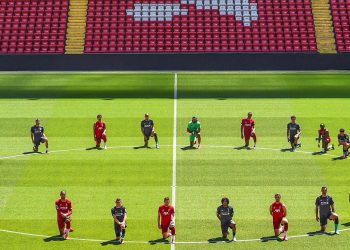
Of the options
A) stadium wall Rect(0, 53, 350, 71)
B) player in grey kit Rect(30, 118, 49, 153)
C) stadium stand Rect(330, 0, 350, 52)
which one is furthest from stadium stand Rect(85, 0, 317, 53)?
player in grey kit Rect(30, 118, 49, 153)

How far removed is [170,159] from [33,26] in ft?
92.3

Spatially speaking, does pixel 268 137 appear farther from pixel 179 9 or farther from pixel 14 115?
pixel 179 9

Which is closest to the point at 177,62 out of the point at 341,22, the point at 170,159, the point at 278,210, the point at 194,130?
the point at 341,22

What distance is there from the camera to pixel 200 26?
63.8 m

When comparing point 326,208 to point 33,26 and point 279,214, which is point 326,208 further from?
point 33,26

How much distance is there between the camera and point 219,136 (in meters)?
43.2

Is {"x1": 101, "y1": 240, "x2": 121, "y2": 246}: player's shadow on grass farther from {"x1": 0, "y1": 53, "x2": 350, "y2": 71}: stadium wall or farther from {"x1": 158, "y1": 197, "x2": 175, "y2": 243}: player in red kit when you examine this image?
{"x1": 0, "y1": 53, "x2": 350, "y2": 71}: stadium wall

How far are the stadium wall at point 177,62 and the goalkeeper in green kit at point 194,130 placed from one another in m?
17.7

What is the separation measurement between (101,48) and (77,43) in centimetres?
188

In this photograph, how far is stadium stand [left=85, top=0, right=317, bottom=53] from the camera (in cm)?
6194

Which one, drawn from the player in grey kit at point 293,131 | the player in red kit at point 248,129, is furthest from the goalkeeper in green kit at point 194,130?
the player in grey kit at point 293,131

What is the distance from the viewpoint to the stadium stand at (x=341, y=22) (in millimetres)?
61500

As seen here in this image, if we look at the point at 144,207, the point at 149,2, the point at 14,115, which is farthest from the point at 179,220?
the point at 149,2

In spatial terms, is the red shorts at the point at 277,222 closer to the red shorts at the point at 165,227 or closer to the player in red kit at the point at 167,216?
the player in red kit at the point at 167,216
